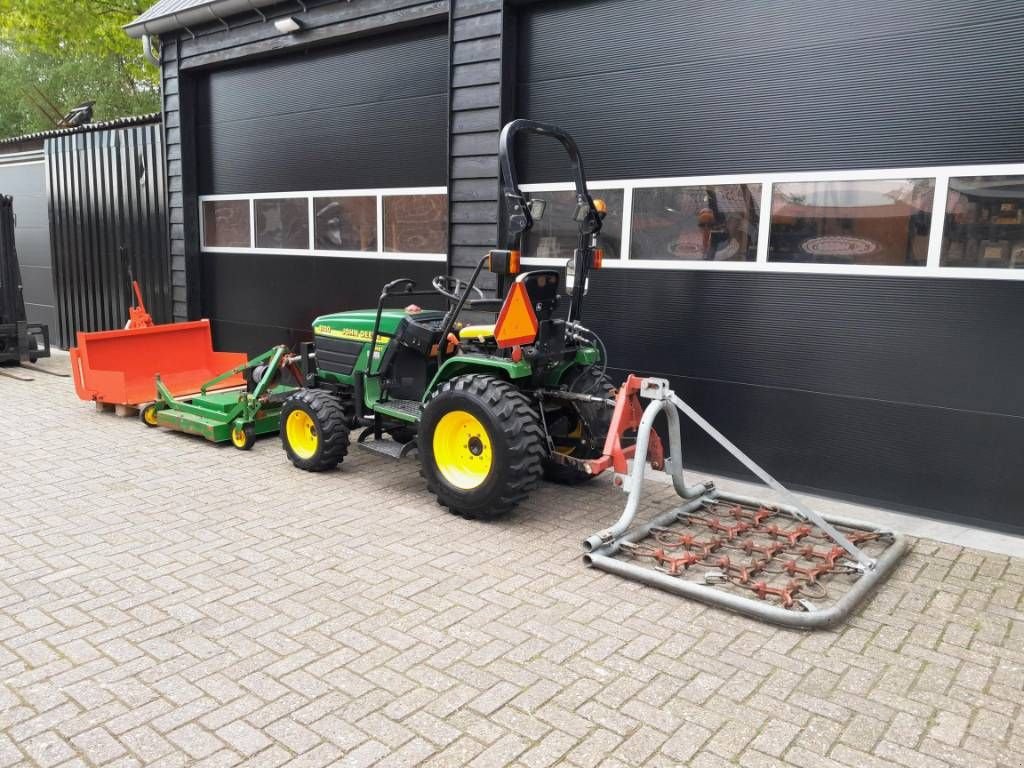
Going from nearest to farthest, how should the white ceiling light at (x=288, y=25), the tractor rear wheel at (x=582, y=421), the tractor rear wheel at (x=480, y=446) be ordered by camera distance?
the tractor rear wheel at (x=480, y=446), the tractor rear wheel at (x=582, y=421), the white ceiling light at (x=288, y=25)

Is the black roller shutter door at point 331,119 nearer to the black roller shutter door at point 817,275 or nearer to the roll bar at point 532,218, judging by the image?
the black roller shutter door at point 817,275

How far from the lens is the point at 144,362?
25.2 ft

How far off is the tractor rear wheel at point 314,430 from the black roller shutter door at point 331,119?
100 inches

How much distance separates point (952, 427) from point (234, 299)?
24.3 feet

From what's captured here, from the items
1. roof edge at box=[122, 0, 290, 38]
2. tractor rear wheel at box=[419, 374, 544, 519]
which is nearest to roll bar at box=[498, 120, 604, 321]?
tractor rear wheel at box=[419, 374, 544, 519]

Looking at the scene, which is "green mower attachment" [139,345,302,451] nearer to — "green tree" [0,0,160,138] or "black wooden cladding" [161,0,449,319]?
"black wooden cladding" [161,0,449,319]

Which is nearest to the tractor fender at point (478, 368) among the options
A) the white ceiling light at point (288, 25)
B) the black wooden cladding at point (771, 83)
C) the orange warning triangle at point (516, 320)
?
the orange warning triangle at point (516, 320)

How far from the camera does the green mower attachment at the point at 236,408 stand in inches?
252

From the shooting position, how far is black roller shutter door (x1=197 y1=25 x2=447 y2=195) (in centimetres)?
721

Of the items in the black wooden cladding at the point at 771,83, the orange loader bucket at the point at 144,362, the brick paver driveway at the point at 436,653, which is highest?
the black wooden cladding at the point at 771,83

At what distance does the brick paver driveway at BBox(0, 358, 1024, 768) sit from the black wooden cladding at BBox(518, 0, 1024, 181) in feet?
8.15

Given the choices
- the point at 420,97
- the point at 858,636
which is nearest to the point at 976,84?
the point at 858,636

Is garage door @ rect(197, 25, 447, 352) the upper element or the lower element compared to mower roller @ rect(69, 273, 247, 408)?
upper

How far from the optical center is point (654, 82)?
5836mm
